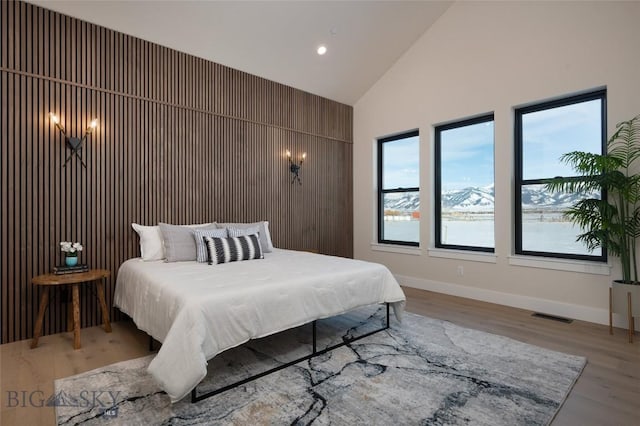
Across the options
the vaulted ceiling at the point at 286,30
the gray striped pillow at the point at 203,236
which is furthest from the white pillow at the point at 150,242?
the vaulted ceiling at the point at 286,30

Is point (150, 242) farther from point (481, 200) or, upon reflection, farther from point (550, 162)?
point (550, 162)

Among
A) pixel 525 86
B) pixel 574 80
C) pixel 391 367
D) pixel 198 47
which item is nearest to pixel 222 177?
pixel 198 47

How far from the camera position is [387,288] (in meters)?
3.22

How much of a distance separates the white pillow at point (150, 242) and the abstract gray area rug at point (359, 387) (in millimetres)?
1198

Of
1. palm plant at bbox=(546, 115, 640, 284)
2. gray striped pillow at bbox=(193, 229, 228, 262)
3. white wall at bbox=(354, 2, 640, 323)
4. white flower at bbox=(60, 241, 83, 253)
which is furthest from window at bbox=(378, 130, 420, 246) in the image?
white flower at bbox=(60, 241, 83, 253)

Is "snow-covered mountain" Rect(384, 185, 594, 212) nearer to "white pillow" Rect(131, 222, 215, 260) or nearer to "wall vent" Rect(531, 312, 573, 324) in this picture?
"wall vent" Rect(531, 312, 573, 324)

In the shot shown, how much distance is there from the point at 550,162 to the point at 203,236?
3.98 meters

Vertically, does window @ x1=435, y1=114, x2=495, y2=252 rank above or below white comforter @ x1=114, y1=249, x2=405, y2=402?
above

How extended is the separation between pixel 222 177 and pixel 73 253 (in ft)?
6.06

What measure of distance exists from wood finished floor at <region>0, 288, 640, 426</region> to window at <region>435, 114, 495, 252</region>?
3.35 feet

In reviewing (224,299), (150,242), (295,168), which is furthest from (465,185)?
(150,242)

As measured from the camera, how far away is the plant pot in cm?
296

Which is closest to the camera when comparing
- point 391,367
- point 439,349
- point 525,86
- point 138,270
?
point 391,367

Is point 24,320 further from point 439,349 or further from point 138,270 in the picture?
point 439,349
